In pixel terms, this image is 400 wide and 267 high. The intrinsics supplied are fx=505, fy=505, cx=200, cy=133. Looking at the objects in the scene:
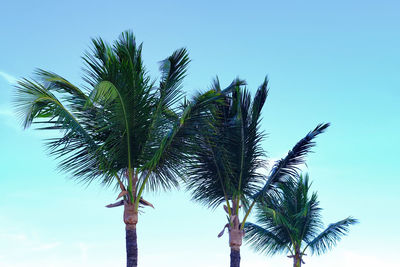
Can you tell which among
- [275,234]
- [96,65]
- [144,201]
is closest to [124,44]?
[96,65]

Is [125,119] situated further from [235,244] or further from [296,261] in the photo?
[296,261]

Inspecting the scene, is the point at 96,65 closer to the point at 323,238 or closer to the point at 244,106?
the point at 244,106

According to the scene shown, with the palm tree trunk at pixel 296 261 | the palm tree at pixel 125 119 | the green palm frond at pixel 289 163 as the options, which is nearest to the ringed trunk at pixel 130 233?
the palm tree at pixel 125 119

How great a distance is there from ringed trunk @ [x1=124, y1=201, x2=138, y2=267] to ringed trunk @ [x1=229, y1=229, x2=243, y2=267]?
14.1 feet

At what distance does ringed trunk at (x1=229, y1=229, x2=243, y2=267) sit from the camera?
16.4 meters

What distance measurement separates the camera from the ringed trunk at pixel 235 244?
16438 millimetres

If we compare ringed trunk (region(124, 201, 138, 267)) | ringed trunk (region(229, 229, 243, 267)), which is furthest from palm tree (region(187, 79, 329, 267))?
ringed trunk (region(124, 201, 138, 267))

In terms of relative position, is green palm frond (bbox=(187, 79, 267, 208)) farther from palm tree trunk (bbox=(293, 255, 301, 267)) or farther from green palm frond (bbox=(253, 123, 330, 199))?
palm tree trunk (bbox=(293, 255, 301, 267))

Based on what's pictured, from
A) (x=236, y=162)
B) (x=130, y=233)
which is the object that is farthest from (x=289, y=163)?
(x=130, y=233)

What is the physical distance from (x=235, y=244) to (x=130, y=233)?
4560mm

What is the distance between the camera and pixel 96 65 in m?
13.5

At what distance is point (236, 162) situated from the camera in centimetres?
1694

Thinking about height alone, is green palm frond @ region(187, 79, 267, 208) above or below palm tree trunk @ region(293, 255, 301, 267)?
above

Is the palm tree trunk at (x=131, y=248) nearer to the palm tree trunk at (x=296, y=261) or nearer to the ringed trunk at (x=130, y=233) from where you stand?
the ringed trunk at (x=130, y=233)
